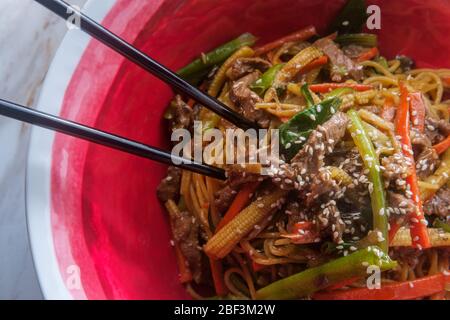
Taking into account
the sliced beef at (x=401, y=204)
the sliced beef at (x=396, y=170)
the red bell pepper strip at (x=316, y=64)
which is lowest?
the sliced beef at (x=401, y=204)

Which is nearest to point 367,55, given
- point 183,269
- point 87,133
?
point 183,269

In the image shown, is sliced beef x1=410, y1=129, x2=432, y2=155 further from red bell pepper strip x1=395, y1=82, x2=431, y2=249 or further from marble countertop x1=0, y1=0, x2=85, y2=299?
marble countertop x1=0, y1=0, x2=85, y2=299

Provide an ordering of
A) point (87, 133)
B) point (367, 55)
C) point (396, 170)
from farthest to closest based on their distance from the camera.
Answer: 1. point (367, 55)
2. point (396, 170)
3. point (87, 133)

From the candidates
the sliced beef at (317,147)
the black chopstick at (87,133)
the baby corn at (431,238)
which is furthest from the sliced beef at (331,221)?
the black chopstick at (87,133)

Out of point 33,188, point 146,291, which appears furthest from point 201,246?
point 33,188

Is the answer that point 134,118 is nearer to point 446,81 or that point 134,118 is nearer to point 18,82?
point 18,82

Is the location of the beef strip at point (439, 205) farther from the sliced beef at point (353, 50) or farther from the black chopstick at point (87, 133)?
the black chopstick at point (87, 133)

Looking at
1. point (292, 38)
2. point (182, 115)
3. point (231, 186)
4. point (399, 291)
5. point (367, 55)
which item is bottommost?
point (399, 291)
